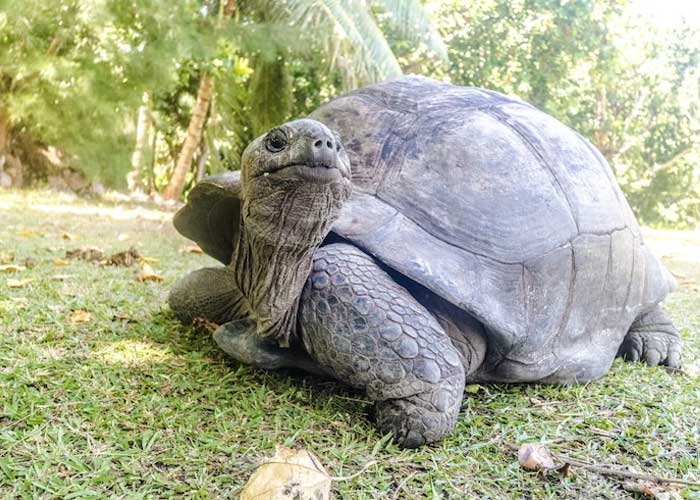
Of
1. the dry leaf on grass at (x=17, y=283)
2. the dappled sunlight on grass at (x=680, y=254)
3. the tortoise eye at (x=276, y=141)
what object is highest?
the tortoise eye at (x=276, y=141)

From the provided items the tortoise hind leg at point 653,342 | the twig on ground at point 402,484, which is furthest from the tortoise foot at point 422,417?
the tortoise hind leg at point 653,342

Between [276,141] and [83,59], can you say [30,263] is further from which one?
[83,59]

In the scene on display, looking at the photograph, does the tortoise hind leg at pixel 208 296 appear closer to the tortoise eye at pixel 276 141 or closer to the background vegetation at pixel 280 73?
the tortoise eye at pixel 276 141

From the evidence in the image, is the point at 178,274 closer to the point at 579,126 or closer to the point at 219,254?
the point at 219,254

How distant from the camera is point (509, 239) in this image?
6.49ft

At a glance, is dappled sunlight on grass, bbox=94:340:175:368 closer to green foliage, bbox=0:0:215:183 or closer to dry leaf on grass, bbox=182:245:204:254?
dry leaf on grass, bbox=182:245:204:254

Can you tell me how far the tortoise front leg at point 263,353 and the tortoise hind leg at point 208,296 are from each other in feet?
1.08

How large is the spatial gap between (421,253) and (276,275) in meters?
0.41

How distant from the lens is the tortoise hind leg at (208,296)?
2.31 meters

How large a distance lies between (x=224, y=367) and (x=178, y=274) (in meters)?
1.85

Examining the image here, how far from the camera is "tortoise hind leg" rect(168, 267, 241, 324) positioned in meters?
2.31

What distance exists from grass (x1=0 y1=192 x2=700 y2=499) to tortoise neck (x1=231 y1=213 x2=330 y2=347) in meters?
0.23

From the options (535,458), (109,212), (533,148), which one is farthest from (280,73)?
(535,458)

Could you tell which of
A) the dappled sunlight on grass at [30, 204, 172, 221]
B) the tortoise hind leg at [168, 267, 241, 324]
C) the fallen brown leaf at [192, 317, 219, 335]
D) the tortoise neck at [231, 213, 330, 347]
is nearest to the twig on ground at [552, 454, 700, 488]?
the tortoise neck at [231, 213, 330, 347]
